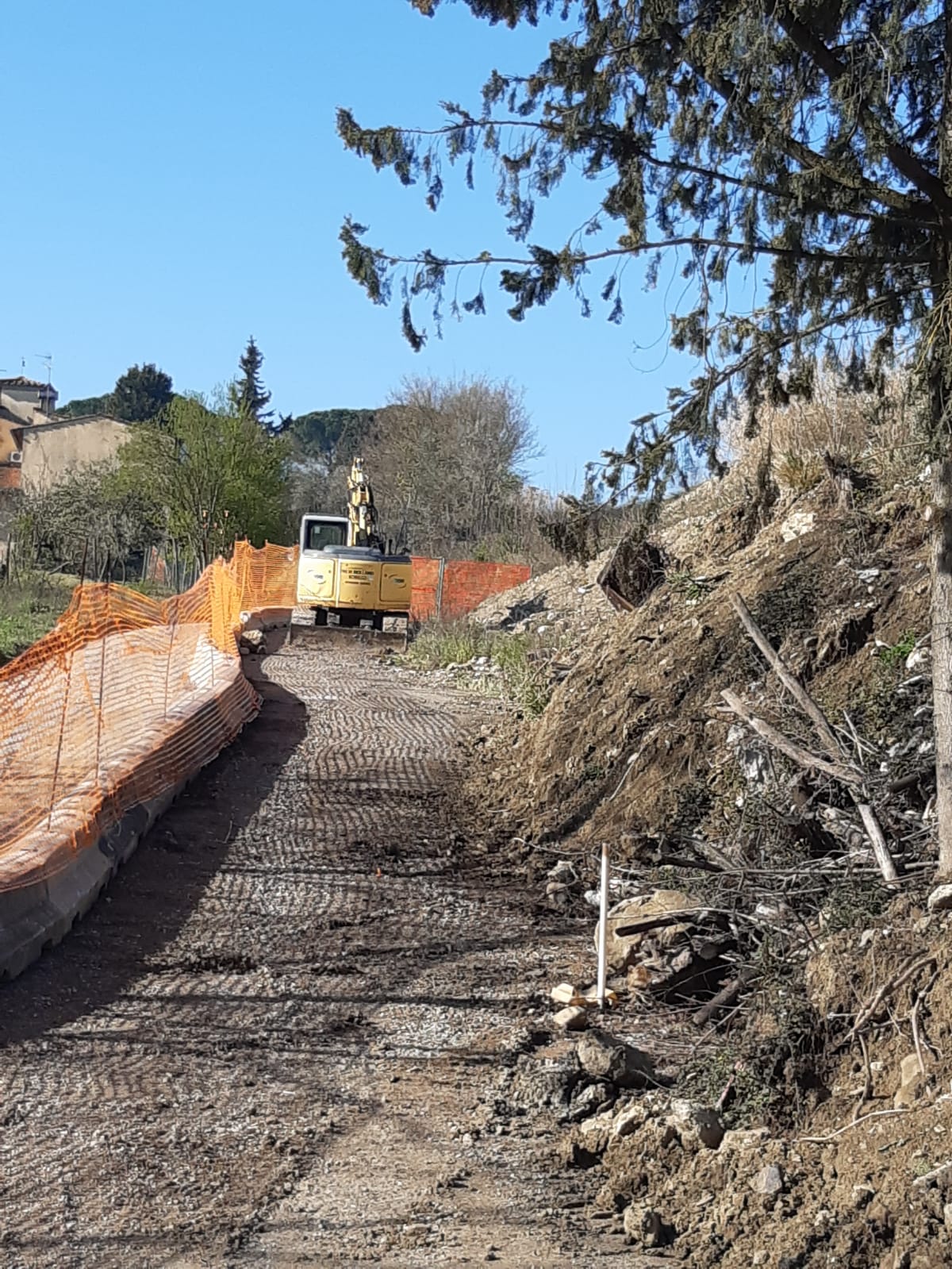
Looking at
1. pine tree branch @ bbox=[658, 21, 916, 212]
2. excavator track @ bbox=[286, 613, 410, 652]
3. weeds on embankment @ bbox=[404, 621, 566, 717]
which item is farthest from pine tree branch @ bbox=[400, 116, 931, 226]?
excavator track @ bbox=[286, 613, 410, 652]

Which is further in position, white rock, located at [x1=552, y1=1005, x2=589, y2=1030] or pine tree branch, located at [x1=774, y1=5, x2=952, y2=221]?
white rock, located at [x1=552, y1=1005, x2=589, y2=1030]

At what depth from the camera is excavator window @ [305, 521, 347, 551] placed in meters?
32.3

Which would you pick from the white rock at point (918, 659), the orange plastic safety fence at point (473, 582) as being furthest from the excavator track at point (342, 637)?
the white rock at point (918, 659)

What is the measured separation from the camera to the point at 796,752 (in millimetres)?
6699

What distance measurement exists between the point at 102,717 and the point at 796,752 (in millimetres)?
4641

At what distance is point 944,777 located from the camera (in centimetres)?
547

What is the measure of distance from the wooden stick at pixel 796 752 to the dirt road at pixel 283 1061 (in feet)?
5.04

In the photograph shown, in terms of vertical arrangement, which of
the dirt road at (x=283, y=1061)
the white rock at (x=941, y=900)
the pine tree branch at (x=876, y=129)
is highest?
the pine tree branch at (x=876, y=129)

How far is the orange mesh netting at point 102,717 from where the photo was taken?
7539mm

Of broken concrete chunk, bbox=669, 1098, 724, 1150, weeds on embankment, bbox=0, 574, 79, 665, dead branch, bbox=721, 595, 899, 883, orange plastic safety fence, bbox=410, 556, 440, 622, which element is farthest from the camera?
orange plastic safety fence, bbox=410, 556, 440, 622

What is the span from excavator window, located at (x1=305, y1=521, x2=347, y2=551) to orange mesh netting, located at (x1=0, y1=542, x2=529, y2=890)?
14.2m

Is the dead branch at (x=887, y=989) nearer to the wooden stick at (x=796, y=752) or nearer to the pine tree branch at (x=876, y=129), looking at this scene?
the wooden stick at (x=796, y=752)

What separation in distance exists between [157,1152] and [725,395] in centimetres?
372

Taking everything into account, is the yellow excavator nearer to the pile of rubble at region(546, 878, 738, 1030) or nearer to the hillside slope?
the hillside slope
